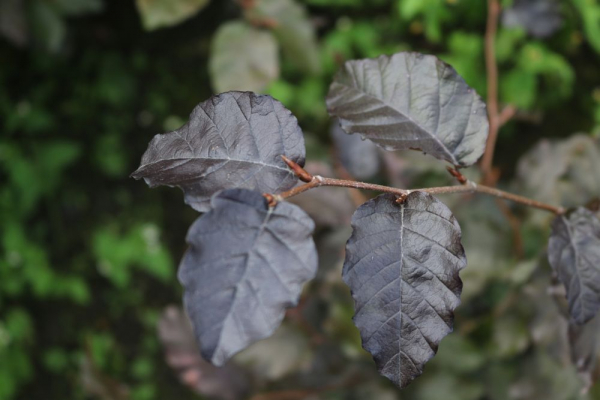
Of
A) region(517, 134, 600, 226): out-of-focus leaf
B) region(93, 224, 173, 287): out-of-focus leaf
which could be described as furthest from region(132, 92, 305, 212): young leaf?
region(93, 224, 173, 287): out-of-focus leaf

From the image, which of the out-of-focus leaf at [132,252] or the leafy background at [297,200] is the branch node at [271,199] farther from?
the out-of-focus leaf at [132,252]

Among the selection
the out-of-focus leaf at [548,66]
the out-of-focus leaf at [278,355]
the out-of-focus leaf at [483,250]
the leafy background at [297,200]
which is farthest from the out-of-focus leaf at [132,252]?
the out-of-focus leaf at [548,66]

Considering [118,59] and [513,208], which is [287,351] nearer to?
[513,208]

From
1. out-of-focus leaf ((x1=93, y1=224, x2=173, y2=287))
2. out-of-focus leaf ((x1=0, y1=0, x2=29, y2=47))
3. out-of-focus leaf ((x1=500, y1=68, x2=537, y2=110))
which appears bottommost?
out-of-focus leaf ((x1=93, y1=224, x2=173, y2=287))

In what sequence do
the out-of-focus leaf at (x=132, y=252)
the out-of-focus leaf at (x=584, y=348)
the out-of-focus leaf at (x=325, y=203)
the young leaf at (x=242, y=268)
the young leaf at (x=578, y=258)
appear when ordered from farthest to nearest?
the out-of-focus leaf at (x=132, y=252), the out-of-focus leaf at (x=325, y=203), the out-of-focus leaf at (x=584, y=348), the young leaf at (x=578, y=258), the young leaf at (x=242, y=268)

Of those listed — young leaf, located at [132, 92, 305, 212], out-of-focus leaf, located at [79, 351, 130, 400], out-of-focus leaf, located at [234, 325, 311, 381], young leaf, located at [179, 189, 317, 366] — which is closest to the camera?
young leaf, located at [179, 189, 317, 366]

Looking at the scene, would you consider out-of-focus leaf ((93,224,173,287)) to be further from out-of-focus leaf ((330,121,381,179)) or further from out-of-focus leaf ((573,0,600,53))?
out-of-focus leaf ((573,0,600,53))
